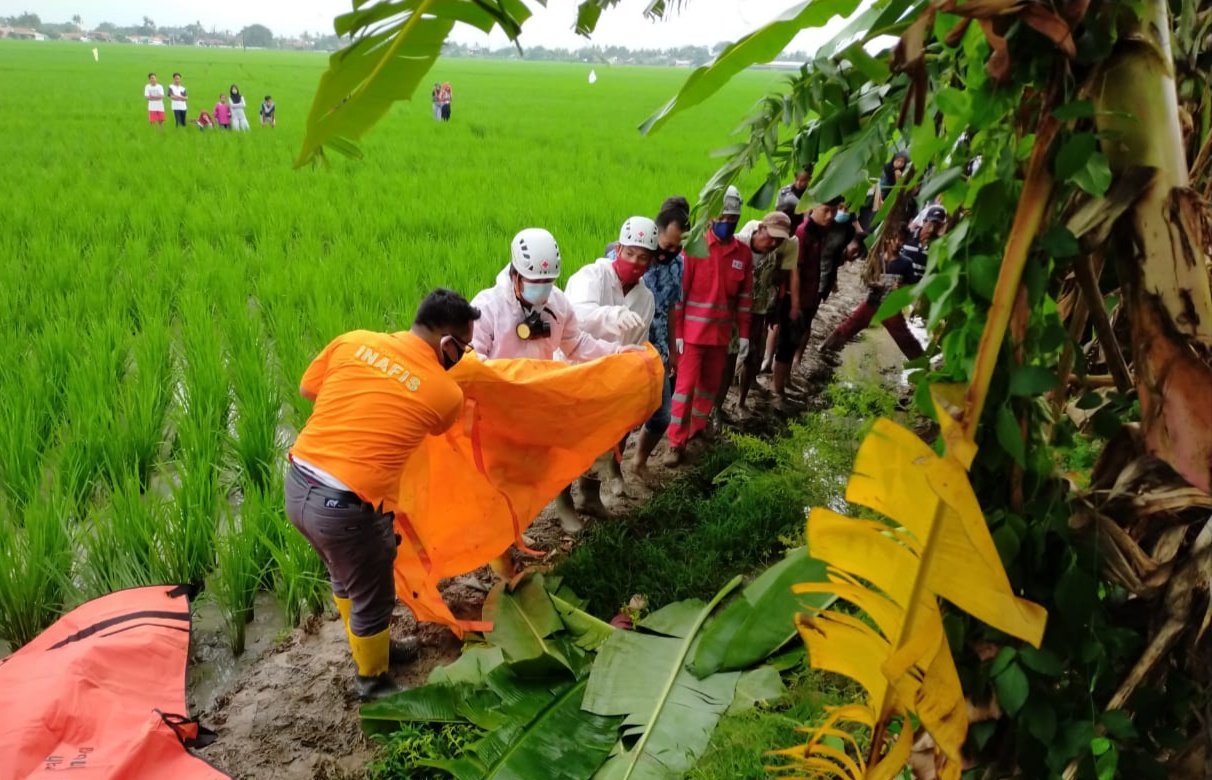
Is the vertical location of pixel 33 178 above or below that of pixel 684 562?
above

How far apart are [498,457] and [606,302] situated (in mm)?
897

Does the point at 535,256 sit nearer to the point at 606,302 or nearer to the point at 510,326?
the point at 510,326

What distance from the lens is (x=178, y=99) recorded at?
13836 mm

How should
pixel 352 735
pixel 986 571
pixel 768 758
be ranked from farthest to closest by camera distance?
pixel 352 735 → pixel 768 758 → pixel 986 571

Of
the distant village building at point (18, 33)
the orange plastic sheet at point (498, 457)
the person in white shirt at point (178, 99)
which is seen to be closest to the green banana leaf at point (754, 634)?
the orange plastic sheet at point (498, 457)

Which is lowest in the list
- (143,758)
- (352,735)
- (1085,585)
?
(352,735)

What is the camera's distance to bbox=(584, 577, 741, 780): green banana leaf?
6.70 ft

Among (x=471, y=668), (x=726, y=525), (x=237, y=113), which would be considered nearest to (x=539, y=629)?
(x=471, y=668)

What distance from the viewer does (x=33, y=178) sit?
796 cm

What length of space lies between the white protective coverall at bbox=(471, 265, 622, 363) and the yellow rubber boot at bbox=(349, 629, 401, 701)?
40.5 inches

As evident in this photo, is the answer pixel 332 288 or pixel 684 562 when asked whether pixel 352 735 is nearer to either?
pixel 684 562

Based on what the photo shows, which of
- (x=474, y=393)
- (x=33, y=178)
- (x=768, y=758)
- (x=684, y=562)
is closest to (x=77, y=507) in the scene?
(x=474, y=393)

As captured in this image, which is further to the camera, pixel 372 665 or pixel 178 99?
pixel 178 99

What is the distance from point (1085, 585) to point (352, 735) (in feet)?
7.06
